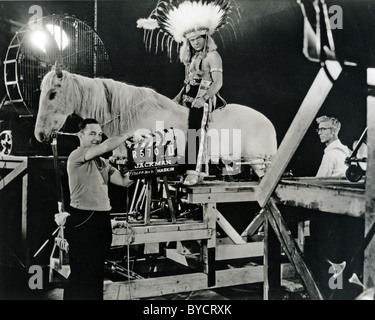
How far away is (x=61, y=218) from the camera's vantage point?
3344 millimetres

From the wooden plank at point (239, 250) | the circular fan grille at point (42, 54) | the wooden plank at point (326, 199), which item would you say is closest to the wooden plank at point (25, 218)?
the circular fan grille at point (42, 54)

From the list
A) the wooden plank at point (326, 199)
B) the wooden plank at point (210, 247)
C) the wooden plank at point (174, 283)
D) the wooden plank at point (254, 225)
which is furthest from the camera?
the wooden plank at point (254, 225)

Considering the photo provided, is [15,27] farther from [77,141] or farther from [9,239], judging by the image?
[9,239]

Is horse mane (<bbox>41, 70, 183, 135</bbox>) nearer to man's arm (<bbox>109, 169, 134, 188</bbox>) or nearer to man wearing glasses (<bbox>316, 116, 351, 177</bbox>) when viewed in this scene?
man's arm (<bbox>109, 169, 134, 188</bbox>)

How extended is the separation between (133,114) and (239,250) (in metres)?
1.67

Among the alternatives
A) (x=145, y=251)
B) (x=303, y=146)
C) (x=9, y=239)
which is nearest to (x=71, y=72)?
(x=9, y=239)

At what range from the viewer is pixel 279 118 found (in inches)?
143

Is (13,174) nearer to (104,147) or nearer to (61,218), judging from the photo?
(61,218)

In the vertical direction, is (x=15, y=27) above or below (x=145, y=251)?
above

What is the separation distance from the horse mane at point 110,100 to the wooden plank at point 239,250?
141 centimetres

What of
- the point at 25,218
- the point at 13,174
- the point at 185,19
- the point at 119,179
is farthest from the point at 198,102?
the point at 25,218

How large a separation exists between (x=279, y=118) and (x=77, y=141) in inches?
76.3

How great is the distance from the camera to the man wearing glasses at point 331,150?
11.6 feet

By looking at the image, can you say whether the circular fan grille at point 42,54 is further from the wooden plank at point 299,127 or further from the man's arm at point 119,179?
the wooden plank at point 299,127
